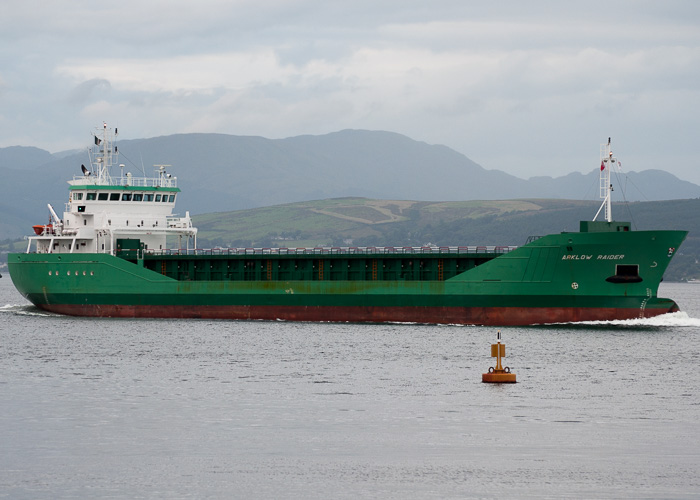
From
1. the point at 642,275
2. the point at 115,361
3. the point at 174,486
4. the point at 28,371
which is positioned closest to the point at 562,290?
the point at 642,275

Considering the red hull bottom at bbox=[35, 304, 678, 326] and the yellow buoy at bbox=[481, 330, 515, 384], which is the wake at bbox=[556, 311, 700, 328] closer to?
the red hull bottom at bbox=[35, 304, 678, 326]

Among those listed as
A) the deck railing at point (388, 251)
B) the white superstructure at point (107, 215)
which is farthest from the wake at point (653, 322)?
the white superstructure at point (107, 215)

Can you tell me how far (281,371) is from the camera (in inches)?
1539

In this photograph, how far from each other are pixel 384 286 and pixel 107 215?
1975 centimetres

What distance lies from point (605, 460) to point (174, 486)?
9647 mm

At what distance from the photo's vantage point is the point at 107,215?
66.4 meters

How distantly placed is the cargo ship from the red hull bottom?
2.5 inches

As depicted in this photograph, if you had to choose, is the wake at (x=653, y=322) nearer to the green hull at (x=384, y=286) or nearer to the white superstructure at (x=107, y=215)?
the green hull at (x=384, y=286)

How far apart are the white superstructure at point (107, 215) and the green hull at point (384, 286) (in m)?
2.25

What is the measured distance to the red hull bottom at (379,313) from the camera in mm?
53500

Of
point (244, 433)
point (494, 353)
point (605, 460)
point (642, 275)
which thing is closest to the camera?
point (605, 460)

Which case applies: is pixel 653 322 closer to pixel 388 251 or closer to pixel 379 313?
pixel 379 313

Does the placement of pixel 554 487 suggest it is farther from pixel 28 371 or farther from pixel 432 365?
pixel 28 371

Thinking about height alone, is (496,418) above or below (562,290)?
below
